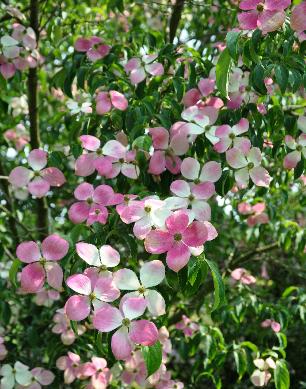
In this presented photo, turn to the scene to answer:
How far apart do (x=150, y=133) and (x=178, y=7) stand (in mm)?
799

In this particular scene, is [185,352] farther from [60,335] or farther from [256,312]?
[60,335]

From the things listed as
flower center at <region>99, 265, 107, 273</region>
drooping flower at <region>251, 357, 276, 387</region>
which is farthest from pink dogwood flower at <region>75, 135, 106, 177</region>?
drooping flower at <region>251, 357, 276, 387</region>

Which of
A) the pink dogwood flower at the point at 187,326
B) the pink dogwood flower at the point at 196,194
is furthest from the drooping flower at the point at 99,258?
the pink dogwood flower at the point at 187,326

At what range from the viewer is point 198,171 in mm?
1127

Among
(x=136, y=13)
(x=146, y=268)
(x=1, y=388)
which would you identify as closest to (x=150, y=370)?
(x=146, y=268)

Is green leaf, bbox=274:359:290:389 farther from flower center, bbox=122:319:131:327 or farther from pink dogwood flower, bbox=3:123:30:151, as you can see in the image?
pink dogwood flower, bbox=3:123:30:151

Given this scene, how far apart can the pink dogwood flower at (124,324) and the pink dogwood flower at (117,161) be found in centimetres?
41

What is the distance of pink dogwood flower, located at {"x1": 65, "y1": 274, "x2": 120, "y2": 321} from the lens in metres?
0.87

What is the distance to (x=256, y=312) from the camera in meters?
1.73

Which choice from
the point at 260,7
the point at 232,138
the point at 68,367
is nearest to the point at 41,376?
the point at 68,367

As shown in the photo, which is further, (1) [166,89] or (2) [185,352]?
(2) [185,352]

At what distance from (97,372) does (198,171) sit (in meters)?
0.64

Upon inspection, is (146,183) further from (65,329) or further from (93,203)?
(65,329)

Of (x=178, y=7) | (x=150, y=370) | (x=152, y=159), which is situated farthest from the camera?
(x=178, y=7)
